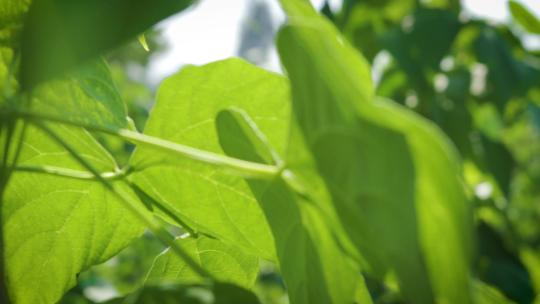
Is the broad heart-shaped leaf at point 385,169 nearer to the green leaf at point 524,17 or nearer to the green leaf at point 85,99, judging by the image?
the green leaf at point 85,99

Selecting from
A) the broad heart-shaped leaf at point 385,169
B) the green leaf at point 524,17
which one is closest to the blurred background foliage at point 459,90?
the green leaf at point 524,17

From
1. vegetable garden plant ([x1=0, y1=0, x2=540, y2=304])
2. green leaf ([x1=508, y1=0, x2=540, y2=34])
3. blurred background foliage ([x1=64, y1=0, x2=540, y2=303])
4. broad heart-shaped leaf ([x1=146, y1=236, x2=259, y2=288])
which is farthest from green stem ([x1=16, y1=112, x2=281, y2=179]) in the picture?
green leaf ([x1=508, y1=0, x2=540, y2=34])

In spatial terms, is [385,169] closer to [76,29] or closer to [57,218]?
[76,29]

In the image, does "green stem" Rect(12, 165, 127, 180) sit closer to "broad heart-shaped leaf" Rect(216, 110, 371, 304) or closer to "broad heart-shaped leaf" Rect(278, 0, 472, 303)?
"broad heart-shaped leaf" Rect(216, 110, 371, 304)

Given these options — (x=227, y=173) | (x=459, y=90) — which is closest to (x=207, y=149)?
(x=227, y=173)

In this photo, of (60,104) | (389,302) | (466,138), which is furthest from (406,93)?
(60,104)

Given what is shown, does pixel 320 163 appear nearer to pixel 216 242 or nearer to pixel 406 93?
pixel 216 242

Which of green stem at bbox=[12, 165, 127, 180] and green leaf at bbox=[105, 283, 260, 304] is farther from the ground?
green stem at bbox=[12, 165, 127, 180]
